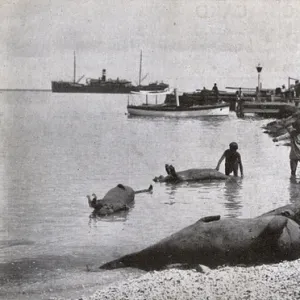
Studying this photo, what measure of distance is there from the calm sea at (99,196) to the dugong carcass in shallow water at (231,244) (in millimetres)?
433

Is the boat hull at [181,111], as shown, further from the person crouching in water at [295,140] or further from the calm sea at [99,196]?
the person crouching in water at [295,140]

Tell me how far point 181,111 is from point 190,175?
15.2m

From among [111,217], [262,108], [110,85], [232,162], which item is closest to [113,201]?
[111,217]

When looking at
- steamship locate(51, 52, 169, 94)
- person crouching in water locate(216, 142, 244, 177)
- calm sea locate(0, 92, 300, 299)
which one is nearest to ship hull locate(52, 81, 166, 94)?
steamship locate(51, 52, 169, 94)

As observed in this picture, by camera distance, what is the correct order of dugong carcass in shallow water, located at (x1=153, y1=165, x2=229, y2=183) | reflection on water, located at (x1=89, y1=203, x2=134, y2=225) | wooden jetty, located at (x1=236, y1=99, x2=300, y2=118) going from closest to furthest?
reflection on water, located at (x1=89, y1=203, x2=134, y2=225) < dugong carcass in shallow water, located at (x1=153, y1=165, x2=229, y2=183) < wooden jetty, located at (x1=236, y1=99, x2=300, y2=118)

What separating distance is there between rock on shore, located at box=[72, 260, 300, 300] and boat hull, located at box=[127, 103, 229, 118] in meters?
19.8

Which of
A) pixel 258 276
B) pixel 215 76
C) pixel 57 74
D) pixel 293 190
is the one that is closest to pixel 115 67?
pixel 57 74

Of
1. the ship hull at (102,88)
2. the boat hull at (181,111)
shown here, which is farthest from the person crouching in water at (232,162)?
the boat hull at (181,111)

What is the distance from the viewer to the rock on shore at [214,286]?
502 centimetres

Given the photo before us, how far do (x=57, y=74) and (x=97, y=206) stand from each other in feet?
7.22

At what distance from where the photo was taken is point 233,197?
9.09 meters

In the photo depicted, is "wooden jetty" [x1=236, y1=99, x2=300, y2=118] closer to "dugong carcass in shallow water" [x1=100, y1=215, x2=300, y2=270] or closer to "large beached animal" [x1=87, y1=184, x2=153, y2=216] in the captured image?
"large beached animal" [x1=87, y1=184, x2=153, y2=216]

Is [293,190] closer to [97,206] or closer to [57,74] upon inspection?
[97,206]

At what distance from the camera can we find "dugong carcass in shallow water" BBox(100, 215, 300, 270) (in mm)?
5699
